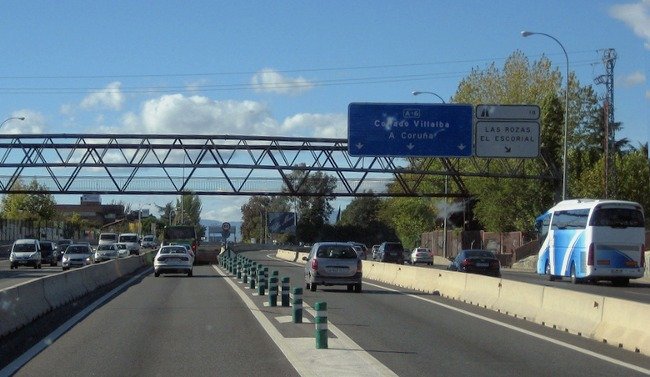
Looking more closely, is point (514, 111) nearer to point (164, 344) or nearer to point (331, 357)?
point (164, 344)

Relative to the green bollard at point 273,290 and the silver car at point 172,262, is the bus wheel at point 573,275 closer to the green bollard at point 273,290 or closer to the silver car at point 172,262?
the silver car at point 172,262

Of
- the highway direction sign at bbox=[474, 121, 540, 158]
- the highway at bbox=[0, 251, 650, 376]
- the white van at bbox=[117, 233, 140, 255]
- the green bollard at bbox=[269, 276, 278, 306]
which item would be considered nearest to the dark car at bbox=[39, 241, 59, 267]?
the white van at bbox=[117, 233, 140, 255]

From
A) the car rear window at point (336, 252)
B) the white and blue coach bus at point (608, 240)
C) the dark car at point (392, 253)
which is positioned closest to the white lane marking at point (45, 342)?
the car rear window at point (336, 252)

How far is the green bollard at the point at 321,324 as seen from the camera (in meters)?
14.8

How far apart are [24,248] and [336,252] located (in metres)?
29.7

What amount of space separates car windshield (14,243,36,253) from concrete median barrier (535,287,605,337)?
4088cm

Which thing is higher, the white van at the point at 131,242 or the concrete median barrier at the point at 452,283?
the white van at the point at 131,242

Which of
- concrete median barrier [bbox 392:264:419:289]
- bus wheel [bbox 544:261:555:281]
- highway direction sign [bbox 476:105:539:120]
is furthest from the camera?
bus wheel [bbox 544:261:555:281]

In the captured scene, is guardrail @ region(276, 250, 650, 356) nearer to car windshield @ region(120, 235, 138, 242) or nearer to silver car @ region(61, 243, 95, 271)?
silver car @ region(61, 243, 95, 271)

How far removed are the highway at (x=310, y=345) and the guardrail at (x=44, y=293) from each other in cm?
85

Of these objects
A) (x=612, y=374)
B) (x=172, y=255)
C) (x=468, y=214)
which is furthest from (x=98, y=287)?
(x=468, y=214)

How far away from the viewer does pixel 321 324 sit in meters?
15.2

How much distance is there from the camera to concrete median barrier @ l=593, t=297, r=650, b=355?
1559cm

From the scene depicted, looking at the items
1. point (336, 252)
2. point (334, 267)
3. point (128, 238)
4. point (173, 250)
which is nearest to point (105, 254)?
point (173, 250)
